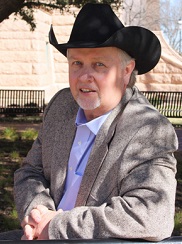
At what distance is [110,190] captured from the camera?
236 cm

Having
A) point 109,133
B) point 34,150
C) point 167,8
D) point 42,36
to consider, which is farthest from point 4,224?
point 167,8

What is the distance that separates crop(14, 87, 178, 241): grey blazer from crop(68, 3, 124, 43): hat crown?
12.4 inches

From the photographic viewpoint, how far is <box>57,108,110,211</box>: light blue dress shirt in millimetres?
2547

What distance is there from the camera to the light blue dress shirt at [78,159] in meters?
2.55

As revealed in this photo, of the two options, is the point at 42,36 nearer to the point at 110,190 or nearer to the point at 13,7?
the point at 13,7

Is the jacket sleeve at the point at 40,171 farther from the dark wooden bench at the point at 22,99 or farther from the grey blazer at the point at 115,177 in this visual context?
the dark wooden bench at the point at 22,99

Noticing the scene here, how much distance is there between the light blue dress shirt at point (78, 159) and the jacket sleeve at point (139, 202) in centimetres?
25

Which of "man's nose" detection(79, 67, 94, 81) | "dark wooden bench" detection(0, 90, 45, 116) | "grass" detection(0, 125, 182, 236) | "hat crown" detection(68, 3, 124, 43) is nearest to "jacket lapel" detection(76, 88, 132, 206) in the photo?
"man's nose" detection(79, 67, 94, 81)

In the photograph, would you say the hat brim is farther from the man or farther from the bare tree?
the bare tree

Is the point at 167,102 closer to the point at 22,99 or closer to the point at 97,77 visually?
the point at 22,99

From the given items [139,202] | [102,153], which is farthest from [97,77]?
[139,202]

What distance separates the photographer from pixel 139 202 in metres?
2.16

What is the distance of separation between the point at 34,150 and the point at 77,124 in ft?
1.05

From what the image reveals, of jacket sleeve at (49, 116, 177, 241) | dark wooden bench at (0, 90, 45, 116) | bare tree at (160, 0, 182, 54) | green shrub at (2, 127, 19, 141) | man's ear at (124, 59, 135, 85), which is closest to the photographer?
jacket sleeve at (49, 116, 177, 241)
